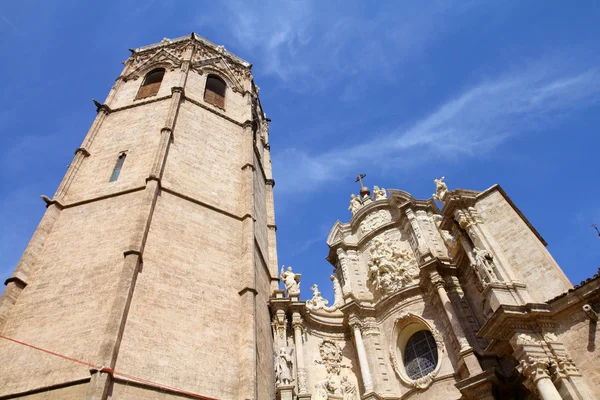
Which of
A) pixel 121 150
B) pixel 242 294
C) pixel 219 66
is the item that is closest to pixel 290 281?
pixel 242 294

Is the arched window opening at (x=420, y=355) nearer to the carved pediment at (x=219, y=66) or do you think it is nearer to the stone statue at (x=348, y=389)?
the stone statue at (x=348, y=389)

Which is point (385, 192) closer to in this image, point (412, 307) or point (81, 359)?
point (412, 307)

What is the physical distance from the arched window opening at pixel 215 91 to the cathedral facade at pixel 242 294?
0.73 metres

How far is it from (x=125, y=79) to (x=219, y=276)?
12764mm

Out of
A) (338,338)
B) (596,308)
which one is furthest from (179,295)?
(596,308)

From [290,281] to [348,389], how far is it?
4007mm

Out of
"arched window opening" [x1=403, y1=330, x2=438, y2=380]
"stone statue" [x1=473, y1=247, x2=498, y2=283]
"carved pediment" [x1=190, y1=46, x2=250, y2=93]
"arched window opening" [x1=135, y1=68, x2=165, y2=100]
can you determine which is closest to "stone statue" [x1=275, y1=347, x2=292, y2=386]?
"arched window opening" [x1=403, y1=330, x2=438, y2=380]

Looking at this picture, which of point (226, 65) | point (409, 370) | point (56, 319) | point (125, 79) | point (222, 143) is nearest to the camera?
point (56, 319)

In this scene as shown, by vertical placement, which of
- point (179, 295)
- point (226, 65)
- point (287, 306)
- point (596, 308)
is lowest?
point (596, 308)

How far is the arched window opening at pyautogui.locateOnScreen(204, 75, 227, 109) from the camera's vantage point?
21711 millimetres

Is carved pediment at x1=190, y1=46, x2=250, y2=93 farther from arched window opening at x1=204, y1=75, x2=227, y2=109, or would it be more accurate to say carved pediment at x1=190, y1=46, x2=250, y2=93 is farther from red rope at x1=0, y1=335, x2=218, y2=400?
red rope at x1=0, y1=335, x2=218, y2=400

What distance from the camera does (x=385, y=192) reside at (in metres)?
21.0

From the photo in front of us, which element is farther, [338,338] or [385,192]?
[385,192]

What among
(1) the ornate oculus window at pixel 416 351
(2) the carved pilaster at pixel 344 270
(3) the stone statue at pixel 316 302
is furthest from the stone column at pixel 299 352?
(1) the ornate oculus window at pixel 416 351
